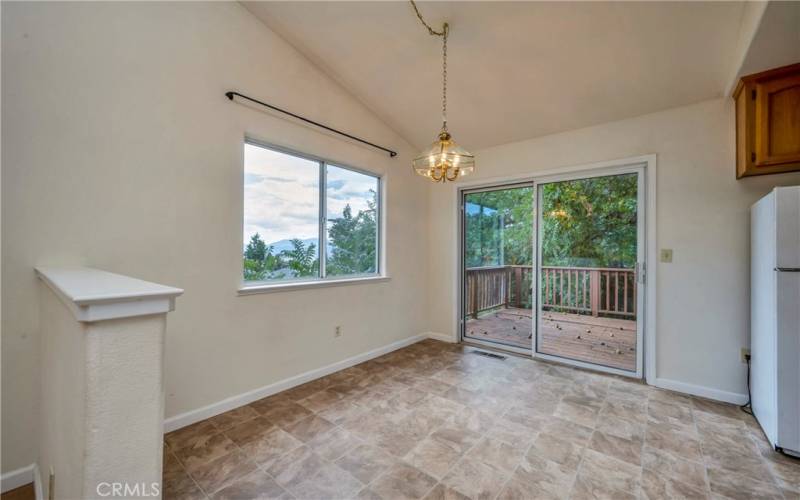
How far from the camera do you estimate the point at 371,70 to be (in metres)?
3.09

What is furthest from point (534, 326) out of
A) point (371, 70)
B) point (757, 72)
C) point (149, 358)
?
point (149, 358)

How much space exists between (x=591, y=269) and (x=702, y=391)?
4.24 ft

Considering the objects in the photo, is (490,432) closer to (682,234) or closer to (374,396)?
(374,396)

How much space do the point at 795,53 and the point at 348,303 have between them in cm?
373

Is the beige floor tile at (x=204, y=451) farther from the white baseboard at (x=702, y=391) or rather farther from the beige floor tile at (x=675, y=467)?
the white baseboard at (x=702, y=391)

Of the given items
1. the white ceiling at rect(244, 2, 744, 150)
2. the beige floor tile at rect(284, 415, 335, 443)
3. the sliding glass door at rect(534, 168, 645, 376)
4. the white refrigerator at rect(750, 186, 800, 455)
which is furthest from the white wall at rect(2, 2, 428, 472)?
the white refrigerator at rect(750, 186, 800, 455)

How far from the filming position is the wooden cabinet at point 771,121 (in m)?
2.18

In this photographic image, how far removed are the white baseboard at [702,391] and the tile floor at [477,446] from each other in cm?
11

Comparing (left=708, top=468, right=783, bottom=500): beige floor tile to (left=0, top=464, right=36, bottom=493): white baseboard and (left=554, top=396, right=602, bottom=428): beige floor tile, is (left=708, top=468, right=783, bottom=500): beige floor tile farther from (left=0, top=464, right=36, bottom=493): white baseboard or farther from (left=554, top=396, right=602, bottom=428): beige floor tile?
(left=0, top=464, right=36, bottom=493): white baseboard

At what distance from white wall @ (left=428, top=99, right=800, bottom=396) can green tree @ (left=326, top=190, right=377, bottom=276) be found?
2535 millimetres

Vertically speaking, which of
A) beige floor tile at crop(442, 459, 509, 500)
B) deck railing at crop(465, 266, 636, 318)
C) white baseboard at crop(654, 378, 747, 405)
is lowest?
beige floor tile at crop(442, 459, 509, 500)

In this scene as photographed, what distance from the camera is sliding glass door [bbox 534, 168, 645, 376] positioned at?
3.20m

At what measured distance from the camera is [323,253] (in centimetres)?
328

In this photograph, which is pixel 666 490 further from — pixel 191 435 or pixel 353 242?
pixel 353 242
